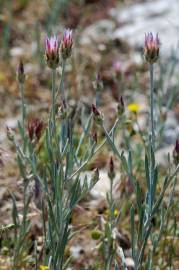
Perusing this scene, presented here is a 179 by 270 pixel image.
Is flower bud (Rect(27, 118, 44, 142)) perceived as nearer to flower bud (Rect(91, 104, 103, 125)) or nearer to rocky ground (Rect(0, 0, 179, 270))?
flower bud (Rect(91, 104, 103, 125))

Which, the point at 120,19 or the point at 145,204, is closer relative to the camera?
the point at 145,204

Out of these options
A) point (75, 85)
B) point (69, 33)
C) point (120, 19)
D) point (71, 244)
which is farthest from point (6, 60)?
point (69, 33)

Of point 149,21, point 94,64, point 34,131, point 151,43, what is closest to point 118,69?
point 34,131

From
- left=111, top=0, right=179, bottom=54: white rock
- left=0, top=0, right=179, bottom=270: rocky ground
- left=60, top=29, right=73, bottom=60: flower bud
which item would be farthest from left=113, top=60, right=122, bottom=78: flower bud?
left=111, top=0, right=179, bottom=54: white rock

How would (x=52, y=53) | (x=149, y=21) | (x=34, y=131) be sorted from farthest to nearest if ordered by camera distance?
1. (x=149, y=21)
2. (x=34, y=131)
3. (x=52, y=53)

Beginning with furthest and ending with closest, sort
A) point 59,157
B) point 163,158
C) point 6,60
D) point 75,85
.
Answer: point 6,60, point 75,85, point 163,158, point 59,157

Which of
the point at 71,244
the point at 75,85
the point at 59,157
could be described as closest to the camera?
the point at 59,157

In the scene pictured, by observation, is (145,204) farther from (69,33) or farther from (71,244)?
(71,244)

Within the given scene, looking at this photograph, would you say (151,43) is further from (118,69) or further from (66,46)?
(118,69)
